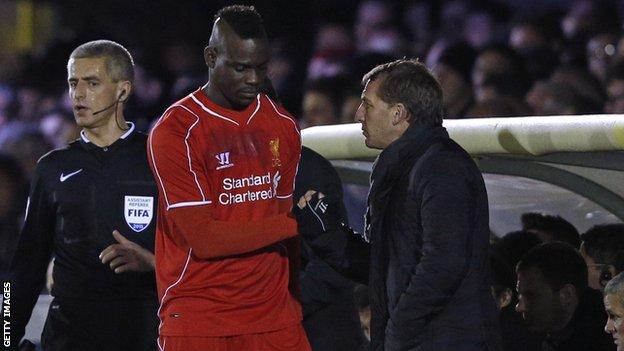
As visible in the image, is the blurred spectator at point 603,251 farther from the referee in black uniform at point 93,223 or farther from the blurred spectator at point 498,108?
the blurred spectator at point 498,108

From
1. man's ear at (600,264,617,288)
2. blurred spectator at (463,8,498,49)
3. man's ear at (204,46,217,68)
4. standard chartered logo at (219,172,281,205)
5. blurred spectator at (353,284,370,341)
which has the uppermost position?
blurred spectator at (463,8,498,49)

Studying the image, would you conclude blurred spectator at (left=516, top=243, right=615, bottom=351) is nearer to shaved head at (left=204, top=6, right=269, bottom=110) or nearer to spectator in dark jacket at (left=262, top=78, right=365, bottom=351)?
spectator in dark jacket at (left=262, top=78, right=365, bottom=351)

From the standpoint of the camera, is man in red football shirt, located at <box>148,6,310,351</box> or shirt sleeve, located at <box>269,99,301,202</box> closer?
man in red football shirt, located at <box>148,6,310,351</box>

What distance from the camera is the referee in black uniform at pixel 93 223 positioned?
535cm

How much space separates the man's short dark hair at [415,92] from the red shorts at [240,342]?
2.55 feet

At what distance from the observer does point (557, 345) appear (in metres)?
5.39

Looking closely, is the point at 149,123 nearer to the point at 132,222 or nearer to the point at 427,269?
the point at 132,222

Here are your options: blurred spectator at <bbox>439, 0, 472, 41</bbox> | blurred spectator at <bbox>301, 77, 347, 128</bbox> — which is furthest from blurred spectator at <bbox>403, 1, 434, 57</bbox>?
blurred spectator at <bbox>301, 77, 347, 128</bbox>

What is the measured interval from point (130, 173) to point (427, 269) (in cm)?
141

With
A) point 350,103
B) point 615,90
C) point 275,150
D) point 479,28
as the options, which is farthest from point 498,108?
point 275,150

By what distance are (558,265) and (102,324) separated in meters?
1.62

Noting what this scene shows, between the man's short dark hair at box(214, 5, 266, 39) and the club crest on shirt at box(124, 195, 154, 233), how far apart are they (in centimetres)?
84

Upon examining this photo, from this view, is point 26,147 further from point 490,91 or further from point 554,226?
point 554,226

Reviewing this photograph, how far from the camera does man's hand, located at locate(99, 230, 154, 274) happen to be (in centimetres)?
511
